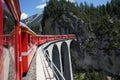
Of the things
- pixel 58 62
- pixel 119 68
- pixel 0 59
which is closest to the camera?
pixel 0 59

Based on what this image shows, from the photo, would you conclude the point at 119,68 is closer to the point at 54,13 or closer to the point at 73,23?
the point at 73,23

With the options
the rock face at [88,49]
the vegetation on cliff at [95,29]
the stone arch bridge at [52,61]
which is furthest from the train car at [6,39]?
the rock face at [88,49]

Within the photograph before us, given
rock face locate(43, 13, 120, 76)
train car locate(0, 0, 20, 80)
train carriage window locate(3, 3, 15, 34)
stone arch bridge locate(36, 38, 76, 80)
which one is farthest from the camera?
rock face locate(43, 13, 120, 76)

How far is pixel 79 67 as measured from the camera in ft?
246

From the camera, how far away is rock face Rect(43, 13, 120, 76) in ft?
227

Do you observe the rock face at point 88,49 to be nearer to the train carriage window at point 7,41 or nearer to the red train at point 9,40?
the red train at point 9,40

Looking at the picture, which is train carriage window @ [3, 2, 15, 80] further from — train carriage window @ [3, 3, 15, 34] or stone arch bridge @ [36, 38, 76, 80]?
stone arch bridge @ [36, 38, 76, 80]

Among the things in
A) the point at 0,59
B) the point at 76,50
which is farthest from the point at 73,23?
the point at 0,59

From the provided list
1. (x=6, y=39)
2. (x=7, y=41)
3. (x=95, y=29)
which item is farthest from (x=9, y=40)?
(x=95, y=29)

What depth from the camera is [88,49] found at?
246 feet

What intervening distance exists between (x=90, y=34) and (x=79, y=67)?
10259mm

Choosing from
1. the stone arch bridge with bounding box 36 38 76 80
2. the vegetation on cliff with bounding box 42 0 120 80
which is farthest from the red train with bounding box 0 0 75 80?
the vegetation on cliff with bounding box 42 0 120 80

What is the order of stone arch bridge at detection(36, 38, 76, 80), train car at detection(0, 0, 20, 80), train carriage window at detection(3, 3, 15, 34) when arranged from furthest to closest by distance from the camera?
1. stone arch bridge at detection(36, 38, 76, 80)
2. train carriage window at detection(3, 3, 15, 34)
3. train car at detection(0, 0, 20, 80)

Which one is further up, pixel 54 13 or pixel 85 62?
pixel 54 13
